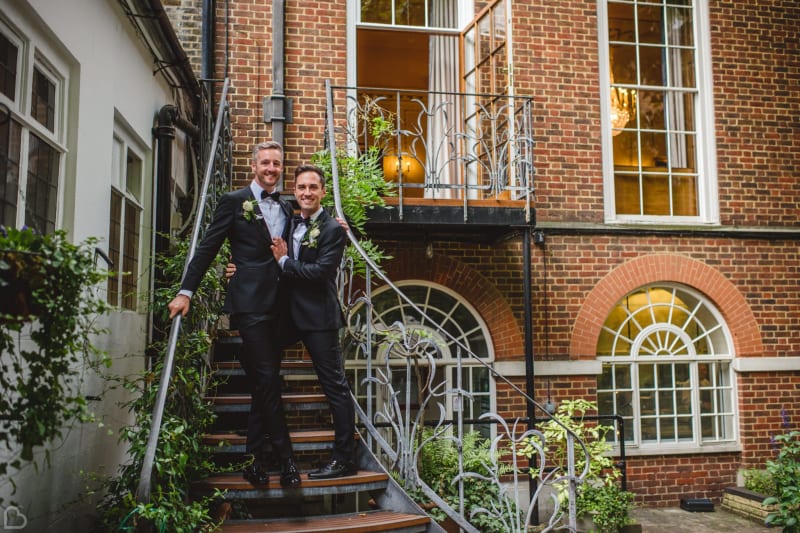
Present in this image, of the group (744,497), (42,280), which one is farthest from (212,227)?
(744,497)

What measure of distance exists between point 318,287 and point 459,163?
4.17 meters

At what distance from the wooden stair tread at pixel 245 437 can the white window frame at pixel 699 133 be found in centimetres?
485

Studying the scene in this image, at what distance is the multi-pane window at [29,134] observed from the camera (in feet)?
11.6

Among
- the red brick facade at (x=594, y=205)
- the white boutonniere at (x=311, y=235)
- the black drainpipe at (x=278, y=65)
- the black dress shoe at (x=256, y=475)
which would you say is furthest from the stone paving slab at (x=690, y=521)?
the black drainpipe at (x=278, y=65)

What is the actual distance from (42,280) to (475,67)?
6368mm

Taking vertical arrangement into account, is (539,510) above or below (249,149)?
below

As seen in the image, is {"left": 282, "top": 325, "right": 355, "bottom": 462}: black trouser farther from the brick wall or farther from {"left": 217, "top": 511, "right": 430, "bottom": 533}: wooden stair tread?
the brick wall

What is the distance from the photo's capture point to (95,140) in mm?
4484

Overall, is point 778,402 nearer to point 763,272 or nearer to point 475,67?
point 763,272

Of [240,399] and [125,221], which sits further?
[125,221]

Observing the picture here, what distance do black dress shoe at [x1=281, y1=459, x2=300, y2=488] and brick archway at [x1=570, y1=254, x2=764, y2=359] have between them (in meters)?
4.67

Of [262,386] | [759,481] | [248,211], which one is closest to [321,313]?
[262,386]

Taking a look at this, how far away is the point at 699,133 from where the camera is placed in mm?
8609

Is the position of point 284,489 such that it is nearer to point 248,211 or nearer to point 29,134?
point 248,211
